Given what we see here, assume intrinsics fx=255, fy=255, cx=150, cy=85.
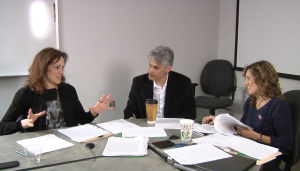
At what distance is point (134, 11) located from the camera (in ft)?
10.1

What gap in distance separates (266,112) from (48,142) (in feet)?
4.59

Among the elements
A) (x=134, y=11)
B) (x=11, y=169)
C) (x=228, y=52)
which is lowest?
(x=11, y=169)

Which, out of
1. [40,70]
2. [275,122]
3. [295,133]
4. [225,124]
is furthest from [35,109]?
[295,133]

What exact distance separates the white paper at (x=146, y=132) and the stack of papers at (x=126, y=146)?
0.08 meters

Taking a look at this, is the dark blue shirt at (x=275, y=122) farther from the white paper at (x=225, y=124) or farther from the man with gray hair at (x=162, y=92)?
the man with gray hair at (x=162, y=92)

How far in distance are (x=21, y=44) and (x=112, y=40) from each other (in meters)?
0.96

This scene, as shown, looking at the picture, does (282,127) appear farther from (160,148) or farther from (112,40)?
(112,40)

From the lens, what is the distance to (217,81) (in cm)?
357

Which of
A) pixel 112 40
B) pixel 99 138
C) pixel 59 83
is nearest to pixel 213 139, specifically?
pixel 99 138

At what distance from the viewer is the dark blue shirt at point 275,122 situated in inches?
61.9

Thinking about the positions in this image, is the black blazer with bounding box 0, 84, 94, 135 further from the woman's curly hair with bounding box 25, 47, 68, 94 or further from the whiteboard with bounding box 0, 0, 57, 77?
the whiteboard with bounding box 0, 0, 57, 77

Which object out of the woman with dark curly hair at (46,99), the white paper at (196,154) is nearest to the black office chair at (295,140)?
the white paper at (196,154)

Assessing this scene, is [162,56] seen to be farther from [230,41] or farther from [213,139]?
[230,41]

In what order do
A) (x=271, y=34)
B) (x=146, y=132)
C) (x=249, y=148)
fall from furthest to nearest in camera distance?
(x=271, y=34)
(x=146, y=132)
(x=249, y=148)
